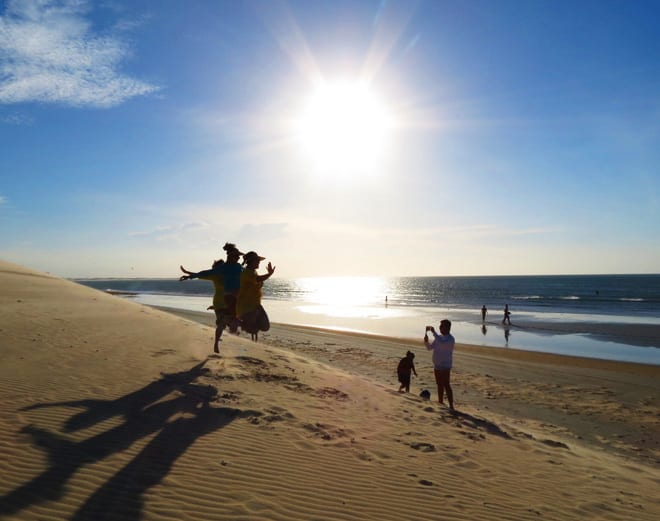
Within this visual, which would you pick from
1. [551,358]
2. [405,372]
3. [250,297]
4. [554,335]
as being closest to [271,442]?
[250,297]

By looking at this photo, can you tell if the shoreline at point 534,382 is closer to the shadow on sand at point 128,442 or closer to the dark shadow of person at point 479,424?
the dark shadow of person at point 479,424

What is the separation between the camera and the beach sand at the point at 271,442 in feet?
16.2

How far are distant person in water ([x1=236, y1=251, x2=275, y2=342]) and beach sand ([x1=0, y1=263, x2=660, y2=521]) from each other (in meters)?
1.22

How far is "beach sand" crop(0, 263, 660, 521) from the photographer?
493 cm

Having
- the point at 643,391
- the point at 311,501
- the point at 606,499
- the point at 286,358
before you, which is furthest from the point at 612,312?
the point at 311,501

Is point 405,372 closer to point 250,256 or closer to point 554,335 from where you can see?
point 250,256

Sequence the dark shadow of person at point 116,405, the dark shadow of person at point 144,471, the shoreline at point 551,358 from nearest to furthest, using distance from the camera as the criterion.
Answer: the dark shadow of person at point 144,471 → the dark shadow of person at point 116,405 → the shoreline at point 551,358

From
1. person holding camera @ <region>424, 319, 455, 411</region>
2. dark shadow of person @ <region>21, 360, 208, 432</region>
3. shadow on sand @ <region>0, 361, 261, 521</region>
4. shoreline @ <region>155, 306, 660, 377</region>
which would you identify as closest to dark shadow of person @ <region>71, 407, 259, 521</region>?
shadow on sand @ <region>0, 361, 261, 521</region>

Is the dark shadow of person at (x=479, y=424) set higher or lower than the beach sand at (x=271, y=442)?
lower

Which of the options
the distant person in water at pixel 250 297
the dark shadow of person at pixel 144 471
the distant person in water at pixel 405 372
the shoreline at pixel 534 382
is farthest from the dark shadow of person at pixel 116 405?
the shoreline at pixel 534 382

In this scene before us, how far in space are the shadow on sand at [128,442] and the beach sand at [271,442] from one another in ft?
0.07

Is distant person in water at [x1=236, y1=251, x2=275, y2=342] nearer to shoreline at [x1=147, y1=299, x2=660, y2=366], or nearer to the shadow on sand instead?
the shadow on sand

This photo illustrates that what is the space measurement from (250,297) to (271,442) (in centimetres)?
381

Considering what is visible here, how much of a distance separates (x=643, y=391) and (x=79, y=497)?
1705 cm
